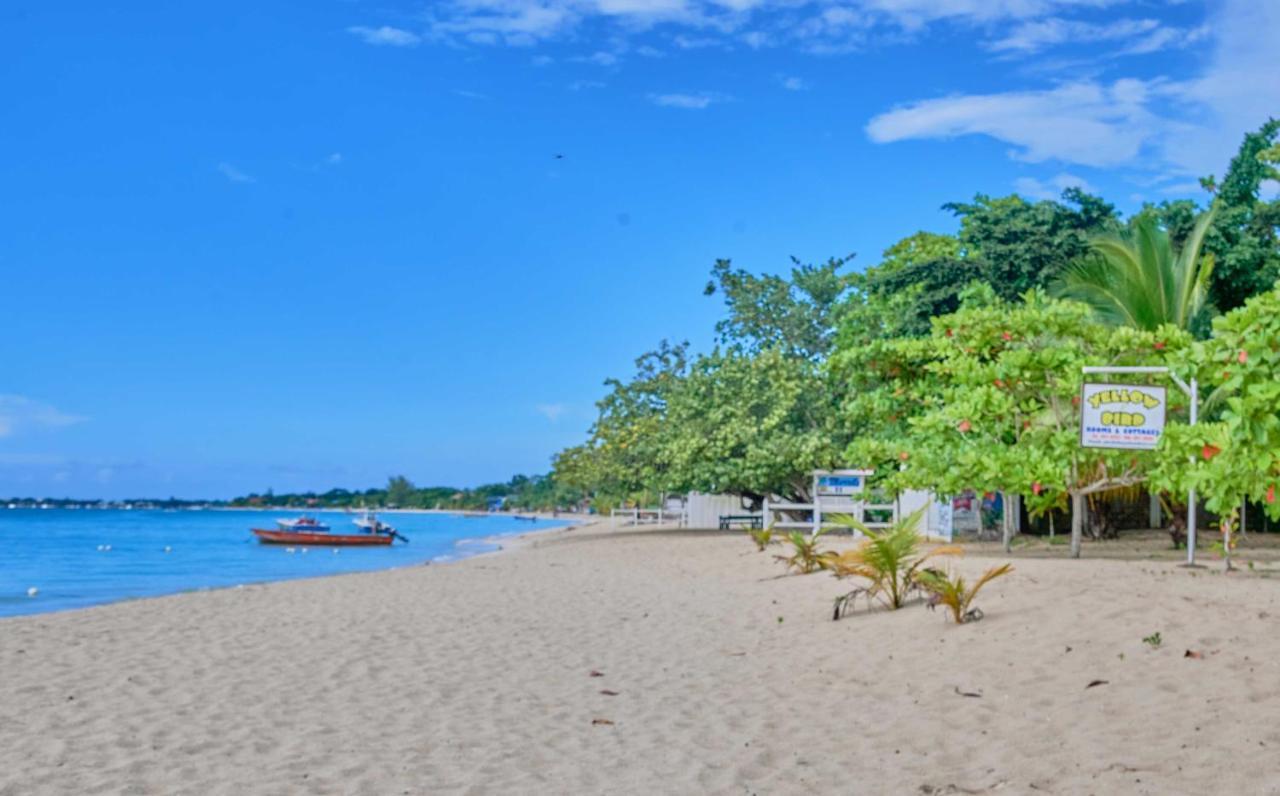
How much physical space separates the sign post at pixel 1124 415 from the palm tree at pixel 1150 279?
8.48 metres

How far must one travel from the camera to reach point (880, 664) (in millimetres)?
8547

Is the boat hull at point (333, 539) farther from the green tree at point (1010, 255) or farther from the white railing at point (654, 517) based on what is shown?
the green tree at point (1010, 255)

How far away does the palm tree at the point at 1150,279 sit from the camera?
21609 millimetres

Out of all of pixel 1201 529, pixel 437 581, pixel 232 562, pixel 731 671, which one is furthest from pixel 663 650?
pixel 232 562

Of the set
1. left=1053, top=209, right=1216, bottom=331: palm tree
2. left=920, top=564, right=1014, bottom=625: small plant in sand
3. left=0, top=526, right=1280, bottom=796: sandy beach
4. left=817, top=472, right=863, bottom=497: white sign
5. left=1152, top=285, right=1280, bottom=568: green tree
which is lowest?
left=0, top=526, right=1280, bottom=796: sandy beach

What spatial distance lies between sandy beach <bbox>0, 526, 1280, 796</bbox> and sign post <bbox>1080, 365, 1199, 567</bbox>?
1746 millimetres

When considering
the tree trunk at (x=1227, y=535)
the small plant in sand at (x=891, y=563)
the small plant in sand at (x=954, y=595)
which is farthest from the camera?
the tree trunk at (x=1227, y=535)

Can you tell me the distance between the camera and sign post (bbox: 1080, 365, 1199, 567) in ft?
45.1

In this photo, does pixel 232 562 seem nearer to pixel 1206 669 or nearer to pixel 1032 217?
pixel 1032 217

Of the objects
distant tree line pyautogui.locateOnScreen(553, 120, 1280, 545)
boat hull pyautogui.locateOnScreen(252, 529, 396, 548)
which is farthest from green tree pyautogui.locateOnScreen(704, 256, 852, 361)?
boat hull pyautogui.locateOnScreen(252, 529, 396, 548)

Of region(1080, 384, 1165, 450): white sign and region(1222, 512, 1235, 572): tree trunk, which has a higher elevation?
region(1080, 384, 1165, 450): white sign

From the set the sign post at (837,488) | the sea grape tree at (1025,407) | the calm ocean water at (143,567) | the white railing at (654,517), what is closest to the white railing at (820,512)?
the sign post at (837,488)

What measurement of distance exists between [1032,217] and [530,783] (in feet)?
79.4

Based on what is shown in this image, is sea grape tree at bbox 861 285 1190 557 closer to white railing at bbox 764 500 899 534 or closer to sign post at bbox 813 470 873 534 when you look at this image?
white railing at bbox 764 500 899 534
